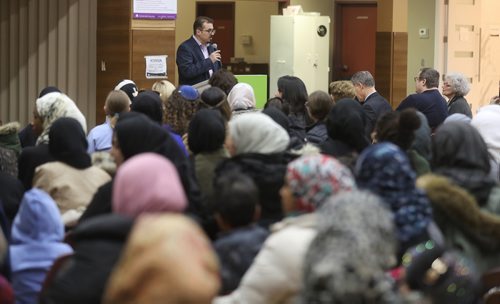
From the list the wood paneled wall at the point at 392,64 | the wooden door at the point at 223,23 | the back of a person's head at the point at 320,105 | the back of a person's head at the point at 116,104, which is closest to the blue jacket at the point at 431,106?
the back of a person's head at the point at 320,105

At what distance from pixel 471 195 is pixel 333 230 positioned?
1997mm

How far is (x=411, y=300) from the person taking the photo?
359 cm

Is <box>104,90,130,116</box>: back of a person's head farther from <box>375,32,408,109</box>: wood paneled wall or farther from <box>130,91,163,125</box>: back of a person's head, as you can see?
<box>375,32,408,109</box>: wood paneled wall

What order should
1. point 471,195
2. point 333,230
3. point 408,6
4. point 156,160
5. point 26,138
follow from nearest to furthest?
point 333,230 → point 156,160 → point 471,195 → point 26,138 → point 408,6

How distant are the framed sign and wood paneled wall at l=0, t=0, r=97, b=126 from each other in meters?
0.62

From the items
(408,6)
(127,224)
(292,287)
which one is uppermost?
(408,6)

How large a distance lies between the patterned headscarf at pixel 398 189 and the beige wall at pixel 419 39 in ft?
39.0

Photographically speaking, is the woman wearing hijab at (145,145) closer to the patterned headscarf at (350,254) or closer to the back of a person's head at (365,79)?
the patterned headscarf at (350,254)

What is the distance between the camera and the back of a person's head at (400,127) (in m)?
6.36

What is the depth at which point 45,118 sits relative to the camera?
7332mm

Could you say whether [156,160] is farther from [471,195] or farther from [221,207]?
[471,195]

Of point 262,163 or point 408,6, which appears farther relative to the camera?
point 408,6

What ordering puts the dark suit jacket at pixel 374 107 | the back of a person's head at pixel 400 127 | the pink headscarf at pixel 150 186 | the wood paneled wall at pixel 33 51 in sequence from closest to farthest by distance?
the pink headscarf at pixel 150 186, the back of a person's head at pixel 400 127, the dark suit jacket at pixel 374 107, the wood paneled wall at pixel 33 51

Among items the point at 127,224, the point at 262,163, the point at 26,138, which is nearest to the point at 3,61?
the point at 26,138
